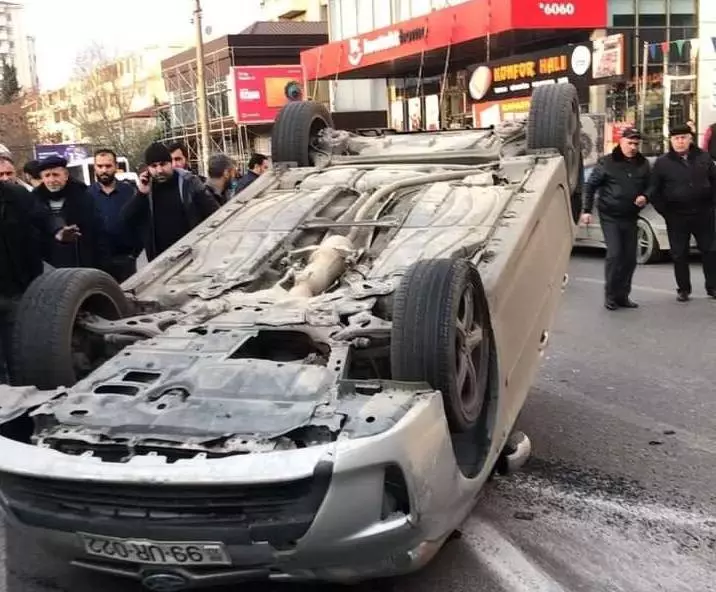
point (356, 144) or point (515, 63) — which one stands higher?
point (515, 63)

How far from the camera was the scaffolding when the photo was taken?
3822cm

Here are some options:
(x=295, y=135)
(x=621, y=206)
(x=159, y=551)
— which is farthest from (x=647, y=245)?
(x=159, y=551)

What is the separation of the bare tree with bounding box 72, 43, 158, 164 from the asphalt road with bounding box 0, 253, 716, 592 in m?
A: 41.0

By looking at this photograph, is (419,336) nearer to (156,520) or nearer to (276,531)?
(276,531)

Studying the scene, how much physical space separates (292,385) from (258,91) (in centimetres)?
3325

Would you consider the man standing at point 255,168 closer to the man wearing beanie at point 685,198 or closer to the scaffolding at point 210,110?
the man wearing beanie at point 685,198

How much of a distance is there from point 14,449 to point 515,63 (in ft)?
57.0

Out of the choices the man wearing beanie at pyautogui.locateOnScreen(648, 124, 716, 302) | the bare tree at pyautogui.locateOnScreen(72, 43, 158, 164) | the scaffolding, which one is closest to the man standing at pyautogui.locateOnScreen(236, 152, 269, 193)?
the man wearing beanie at pyautogui.locateOnScreen(648, 124, 716, 302)

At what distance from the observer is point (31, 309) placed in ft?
12.1

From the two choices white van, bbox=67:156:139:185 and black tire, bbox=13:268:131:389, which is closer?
black tire, bbox=13:268:131:389

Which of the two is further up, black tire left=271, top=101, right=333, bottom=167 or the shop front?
the shop front

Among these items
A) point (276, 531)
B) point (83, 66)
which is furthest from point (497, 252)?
point (83, 66)

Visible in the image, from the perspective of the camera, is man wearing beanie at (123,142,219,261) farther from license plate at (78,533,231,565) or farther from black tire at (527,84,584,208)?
license plate at (78,533,231,565)

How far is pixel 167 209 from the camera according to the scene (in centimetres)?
627
